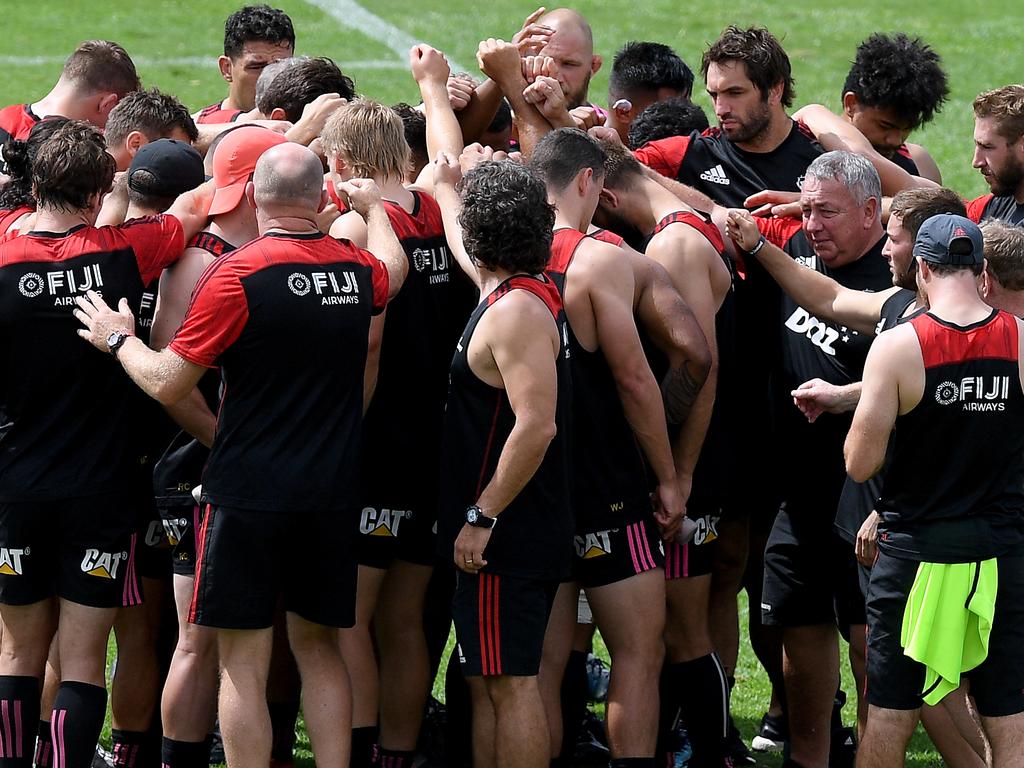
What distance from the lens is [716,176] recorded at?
7.15 meters

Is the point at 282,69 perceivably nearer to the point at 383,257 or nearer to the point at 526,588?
the point at 383,257

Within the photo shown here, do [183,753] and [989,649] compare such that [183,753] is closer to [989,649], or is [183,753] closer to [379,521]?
[379,521]

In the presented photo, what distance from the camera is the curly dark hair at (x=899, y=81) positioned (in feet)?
24.5

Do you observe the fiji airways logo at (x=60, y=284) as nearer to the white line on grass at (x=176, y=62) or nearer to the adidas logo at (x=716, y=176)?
the adidas logo at (x=716, y=176)

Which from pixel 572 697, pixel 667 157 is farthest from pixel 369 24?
pixel 572 697

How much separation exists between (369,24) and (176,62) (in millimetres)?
4386

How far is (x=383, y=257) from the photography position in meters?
5.71

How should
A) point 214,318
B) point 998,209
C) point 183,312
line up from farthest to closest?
point 998,209
point 183,312
point 214,318

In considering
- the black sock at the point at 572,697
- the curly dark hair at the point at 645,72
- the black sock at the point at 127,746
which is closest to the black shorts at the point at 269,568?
the black sock at the point at 127,746

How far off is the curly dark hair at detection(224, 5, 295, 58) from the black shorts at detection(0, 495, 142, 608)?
13.1ft

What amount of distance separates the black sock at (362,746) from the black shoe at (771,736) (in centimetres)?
210

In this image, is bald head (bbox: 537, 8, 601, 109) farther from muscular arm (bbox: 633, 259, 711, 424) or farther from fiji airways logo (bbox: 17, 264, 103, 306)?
fiji airways logo (bbox: 17, 264, 103, 306)

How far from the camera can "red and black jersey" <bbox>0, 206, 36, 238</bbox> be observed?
599 centimetres

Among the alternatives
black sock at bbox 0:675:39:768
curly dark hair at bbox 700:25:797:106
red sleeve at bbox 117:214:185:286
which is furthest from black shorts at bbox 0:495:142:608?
curly dark hair at bbox 700:25:797:106
